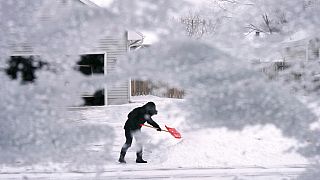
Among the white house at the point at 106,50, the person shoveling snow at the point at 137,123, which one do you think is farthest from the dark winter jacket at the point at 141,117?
the white house at the point at 106,50

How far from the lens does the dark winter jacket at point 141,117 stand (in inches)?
85.2

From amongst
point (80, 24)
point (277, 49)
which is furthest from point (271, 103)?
point (80, 24)

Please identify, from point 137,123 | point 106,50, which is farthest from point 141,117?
point 106,50

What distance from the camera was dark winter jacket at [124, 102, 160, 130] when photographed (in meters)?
2.16

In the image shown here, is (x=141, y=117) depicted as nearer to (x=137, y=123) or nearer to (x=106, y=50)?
(x=137, y=123)

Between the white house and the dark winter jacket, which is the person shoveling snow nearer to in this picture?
the dark winter jacket

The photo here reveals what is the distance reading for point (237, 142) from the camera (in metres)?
2.04

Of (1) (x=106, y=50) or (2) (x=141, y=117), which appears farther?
(2) (x=141, y=117)

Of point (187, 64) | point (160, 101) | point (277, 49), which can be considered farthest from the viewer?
point (160, 101)

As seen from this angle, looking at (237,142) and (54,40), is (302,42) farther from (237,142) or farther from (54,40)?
(54,40)

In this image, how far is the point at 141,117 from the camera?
2.30 m

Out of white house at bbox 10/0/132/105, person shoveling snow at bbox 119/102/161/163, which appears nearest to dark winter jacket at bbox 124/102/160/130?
person shoveling snow at bbox 119/102/161/163

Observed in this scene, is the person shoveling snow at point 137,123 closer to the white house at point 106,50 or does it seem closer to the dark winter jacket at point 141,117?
the dark winter jacket at point 141,117

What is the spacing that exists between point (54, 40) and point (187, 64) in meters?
0.57
